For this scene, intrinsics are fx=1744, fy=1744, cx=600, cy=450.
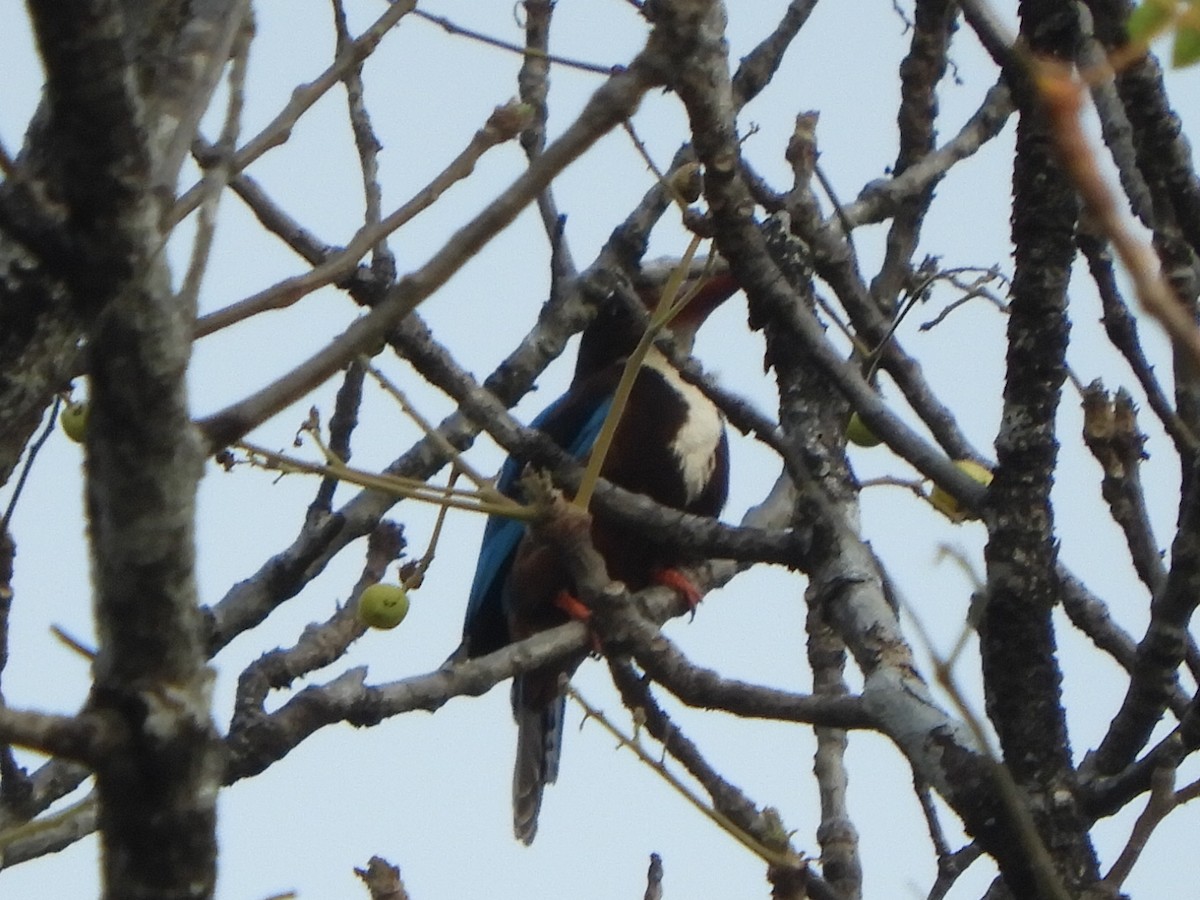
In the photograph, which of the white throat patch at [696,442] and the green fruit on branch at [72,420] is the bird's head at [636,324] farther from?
the green fruit on branch at [72,420]

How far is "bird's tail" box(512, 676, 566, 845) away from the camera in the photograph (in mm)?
5238

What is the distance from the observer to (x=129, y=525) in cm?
135

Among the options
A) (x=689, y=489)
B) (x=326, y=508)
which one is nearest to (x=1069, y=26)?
(x=326, y=508)

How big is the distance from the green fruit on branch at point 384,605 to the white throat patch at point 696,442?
1.59 metres

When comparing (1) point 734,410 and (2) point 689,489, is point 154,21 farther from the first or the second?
(2) point 689,489

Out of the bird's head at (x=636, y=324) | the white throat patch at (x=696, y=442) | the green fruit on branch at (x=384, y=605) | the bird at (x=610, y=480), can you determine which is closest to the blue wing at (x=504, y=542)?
the bird at (x=610, y=480)

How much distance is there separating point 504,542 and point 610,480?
1.85 ft

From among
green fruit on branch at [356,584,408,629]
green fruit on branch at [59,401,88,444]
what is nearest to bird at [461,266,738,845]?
green fruit on branch at [356,584,408,629]

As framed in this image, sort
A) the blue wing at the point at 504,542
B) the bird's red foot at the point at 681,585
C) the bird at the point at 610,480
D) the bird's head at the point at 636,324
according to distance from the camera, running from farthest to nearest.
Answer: the blue wing at the point at 504,542 < the bird's head at the point at 636,324 < the bird at the point at 610,480 < the bird's red foot at the point at 681,585

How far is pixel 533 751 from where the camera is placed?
526 centimetres

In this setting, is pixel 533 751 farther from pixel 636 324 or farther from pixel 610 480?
pixel 636 324

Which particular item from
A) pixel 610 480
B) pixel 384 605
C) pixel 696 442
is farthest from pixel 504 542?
pixel 384 605

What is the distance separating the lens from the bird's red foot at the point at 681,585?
4762 millimetres

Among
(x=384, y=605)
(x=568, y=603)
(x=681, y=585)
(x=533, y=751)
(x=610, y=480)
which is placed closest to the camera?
(x=384, y=605)
